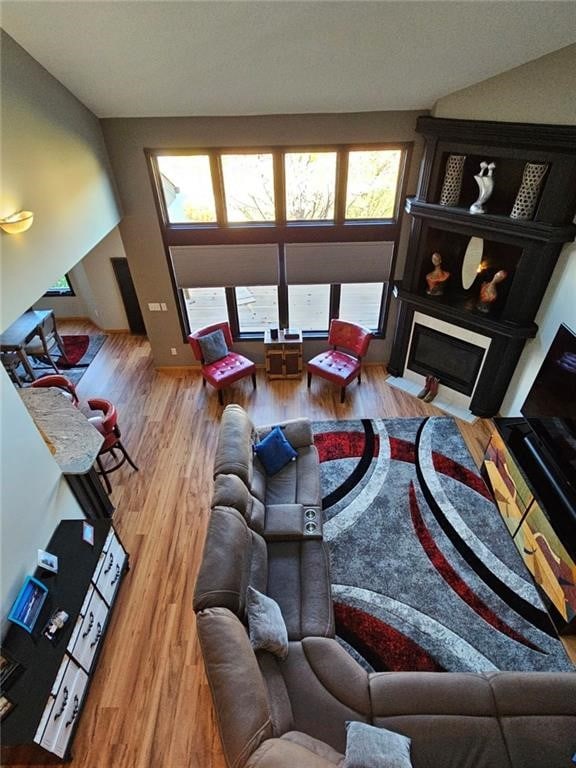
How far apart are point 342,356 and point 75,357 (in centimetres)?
472

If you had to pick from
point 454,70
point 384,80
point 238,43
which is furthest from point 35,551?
point 454,70

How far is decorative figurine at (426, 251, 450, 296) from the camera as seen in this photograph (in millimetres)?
5172

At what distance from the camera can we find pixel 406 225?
17.4ft

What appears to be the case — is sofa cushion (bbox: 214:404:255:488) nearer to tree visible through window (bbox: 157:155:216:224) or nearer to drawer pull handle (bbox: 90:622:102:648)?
drawer pull handle (bbox: 90:622:102:648)

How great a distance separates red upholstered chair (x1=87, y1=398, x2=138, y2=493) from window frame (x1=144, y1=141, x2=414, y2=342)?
2.09 metres

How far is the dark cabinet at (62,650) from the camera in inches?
95.0

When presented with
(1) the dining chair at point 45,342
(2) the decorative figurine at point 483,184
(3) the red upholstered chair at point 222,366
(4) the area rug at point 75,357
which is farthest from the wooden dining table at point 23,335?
(2) the decorative figurine at point 483,184

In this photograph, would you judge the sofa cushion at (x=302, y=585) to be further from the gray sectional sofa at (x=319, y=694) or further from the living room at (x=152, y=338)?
the living room at (x=152, y=338)

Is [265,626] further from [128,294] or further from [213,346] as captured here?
[128,294]

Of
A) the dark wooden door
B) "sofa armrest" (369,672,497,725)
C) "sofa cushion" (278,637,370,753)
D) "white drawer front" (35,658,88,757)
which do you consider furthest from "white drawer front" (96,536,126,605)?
the dark wooden door

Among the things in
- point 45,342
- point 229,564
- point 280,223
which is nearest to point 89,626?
point 229,564

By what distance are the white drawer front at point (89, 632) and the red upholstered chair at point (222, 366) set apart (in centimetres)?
305

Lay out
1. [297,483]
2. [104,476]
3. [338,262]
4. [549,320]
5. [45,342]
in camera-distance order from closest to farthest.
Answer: [297,483], [549,320], [104,476], [338,262], [45,342]

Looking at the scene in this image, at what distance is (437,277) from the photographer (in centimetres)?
523
